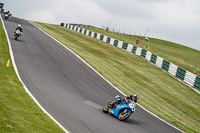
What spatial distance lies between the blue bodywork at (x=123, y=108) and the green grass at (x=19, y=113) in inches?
146

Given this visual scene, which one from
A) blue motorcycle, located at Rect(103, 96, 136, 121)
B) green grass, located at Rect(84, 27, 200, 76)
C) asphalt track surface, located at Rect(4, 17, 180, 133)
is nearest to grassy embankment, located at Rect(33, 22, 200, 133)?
asphalt track surface, located at Rect(4, 17, 180, 133)

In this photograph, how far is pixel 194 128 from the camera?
15.5 meters

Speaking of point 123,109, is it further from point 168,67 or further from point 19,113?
point 168,67

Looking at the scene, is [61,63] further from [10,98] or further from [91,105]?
[10,98]

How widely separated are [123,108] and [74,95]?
3118 millimetres

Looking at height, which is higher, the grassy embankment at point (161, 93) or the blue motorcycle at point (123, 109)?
the blue motorcycle at point (123, 109)

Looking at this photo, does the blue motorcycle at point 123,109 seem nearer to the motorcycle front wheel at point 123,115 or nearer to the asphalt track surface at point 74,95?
the motorcycle front wheel at point 123,115

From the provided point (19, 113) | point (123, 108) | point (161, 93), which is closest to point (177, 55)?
point (161, 93)

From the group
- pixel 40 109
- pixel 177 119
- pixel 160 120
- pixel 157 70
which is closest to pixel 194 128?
pixel 177 119

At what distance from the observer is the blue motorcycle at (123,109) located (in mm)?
12244

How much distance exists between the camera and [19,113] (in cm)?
934

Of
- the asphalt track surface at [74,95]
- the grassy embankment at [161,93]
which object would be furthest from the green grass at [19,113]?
the grassy embankment at [161,93]

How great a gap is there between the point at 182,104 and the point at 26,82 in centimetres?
1131

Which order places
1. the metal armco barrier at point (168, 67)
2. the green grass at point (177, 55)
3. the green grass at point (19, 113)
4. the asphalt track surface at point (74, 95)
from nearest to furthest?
the green grass at point (19, 113), the asphalt track surface at point (74, 95), the metal armco barrier at point (168, 67), the green grass at point (177, 55)
